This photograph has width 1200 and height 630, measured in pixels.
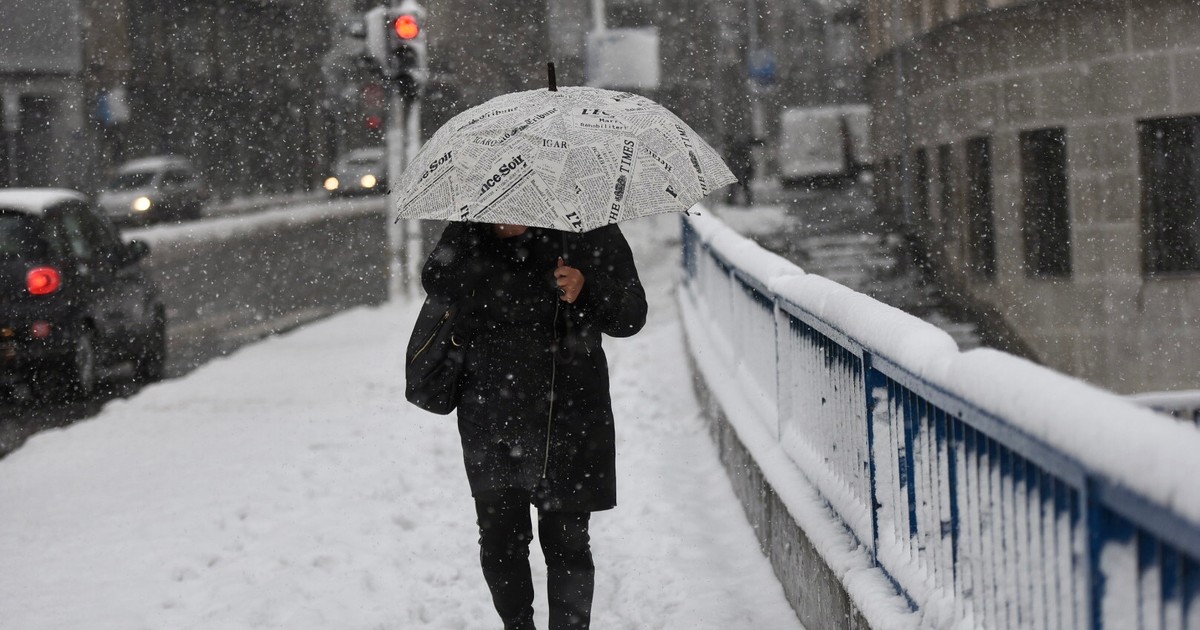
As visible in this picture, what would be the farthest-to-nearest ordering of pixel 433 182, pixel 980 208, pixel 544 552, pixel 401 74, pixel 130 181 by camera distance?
pixel 130 181
pixel 980 208
pixel 401 74
pixel 544 552
pixel 433 182

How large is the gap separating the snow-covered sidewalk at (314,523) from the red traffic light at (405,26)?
4.71 meters

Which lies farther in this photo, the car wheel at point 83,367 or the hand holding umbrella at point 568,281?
the car wheel at point 83,367

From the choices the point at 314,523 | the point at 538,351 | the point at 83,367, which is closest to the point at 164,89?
the point at 83,367

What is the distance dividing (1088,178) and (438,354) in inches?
507

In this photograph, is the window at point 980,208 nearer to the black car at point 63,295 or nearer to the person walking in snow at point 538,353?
the black car at point 63,295

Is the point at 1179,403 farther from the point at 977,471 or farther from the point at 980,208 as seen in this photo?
the point at 980,208

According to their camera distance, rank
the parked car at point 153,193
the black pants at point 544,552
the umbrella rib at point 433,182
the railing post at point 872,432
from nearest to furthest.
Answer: the umbrella rib at point 433,182
the railing post at point 872,432
the black pants at point 544,552
the parked car at point 153,193

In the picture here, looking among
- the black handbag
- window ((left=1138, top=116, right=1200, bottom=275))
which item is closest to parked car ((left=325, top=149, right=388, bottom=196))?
window ((left=1138, top=116, right=1200, bottom=275))

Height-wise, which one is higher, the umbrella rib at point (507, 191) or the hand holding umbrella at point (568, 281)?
Answer: the umbrella rib at point (507, 191)

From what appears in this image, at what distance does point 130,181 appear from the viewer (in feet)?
111

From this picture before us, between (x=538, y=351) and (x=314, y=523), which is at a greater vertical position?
(x=538, y=351)

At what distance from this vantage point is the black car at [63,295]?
1077 centimetres

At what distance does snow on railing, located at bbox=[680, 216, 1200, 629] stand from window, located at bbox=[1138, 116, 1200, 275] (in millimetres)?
10645

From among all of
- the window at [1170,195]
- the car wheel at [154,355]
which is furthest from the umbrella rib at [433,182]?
the window at [1170,195]
